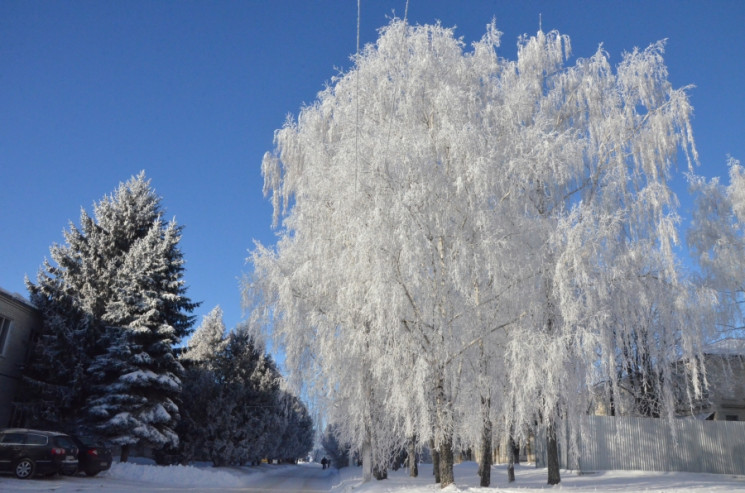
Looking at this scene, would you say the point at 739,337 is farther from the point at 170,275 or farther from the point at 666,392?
the point at 170,275

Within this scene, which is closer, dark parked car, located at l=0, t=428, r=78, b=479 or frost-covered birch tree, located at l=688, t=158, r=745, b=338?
dark parked car, located at l=0, t=428, r=78, b=479

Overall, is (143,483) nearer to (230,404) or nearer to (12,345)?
(12,345)

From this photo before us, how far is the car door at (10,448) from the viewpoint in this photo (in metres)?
15.7

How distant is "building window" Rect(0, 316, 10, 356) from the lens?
24.0 m

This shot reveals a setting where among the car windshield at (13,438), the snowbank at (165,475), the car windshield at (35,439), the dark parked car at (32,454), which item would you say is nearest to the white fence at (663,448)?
the snowbank at (165,475)

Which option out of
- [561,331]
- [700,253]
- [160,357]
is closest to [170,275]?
[160,357]

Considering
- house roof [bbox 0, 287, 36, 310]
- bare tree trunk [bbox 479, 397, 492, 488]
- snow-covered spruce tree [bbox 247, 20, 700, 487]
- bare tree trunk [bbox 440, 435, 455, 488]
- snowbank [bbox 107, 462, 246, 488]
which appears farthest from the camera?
house roof [bbox 0, 287, 36, 310]

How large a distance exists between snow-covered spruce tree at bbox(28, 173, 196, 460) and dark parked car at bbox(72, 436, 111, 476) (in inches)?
138

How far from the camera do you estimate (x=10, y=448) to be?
15.8 metres

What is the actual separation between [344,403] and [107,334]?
1357 centimetres

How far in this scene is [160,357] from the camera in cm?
2517

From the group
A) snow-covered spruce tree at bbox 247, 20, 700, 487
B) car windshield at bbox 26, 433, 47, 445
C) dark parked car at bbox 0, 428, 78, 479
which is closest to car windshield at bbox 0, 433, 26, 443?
dark parked car at bbox 0, 428, 78, 479

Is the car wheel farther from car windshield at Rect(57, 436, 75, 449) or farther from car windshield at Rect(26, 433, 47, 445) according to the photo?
car windshield at Rect(57, 436, 75, 449)

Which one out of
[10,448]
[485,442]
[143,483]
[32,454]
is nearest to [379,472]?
[485,442]
